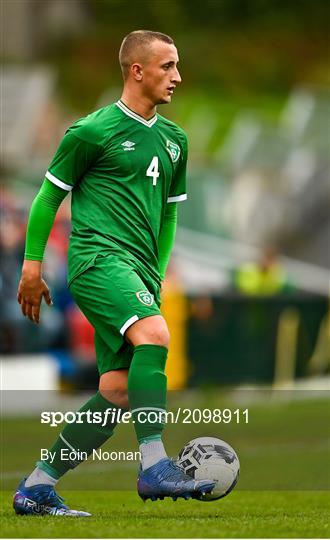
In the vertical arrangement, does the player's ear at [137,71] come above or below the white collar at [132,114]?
above

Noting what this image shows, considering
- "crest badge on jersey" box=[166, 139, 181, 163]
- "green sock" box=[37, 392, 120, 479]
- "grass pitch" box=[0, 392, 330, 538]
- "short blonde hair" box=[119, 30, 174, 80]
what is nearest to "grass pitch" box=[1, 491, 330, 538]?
"grass pitch" box=[0, 392, 330, 538]

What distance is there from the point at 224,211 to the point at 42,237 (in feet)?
70.2

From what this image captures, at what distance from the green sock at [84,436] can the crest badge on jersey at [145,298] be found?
21.5 inches

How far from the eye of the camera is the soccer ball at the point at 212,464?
7.55 metres

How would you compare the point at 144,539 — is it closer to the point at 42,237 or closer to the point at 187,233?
the point at 42,237

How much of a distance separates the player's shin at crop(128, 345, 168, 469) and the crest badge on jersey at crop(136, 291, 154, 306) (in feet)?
0.67

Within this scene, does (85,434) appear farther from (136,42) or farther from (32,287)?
(136,42)

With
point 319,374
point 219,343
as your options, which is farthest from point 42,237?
point 319,374

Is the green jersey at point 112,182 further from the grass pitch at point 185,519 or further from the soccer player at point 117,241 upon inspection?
the grass pitch at point 185,519

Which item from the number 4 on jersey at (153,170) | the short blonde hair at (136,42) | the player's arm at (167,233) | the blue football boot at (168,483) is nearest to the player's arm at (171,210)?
the player's arm at (167,233)

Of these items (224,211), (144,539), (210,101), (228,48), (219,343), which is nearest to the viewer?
(144,539)

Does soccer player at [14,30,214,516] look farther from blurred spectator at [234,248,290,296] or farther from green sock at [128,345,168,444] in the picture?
blurred spectator at [234,248,290,296]

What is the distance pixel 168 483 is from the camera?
7.44 metres

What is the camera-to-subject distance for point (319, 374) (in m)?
20.5
